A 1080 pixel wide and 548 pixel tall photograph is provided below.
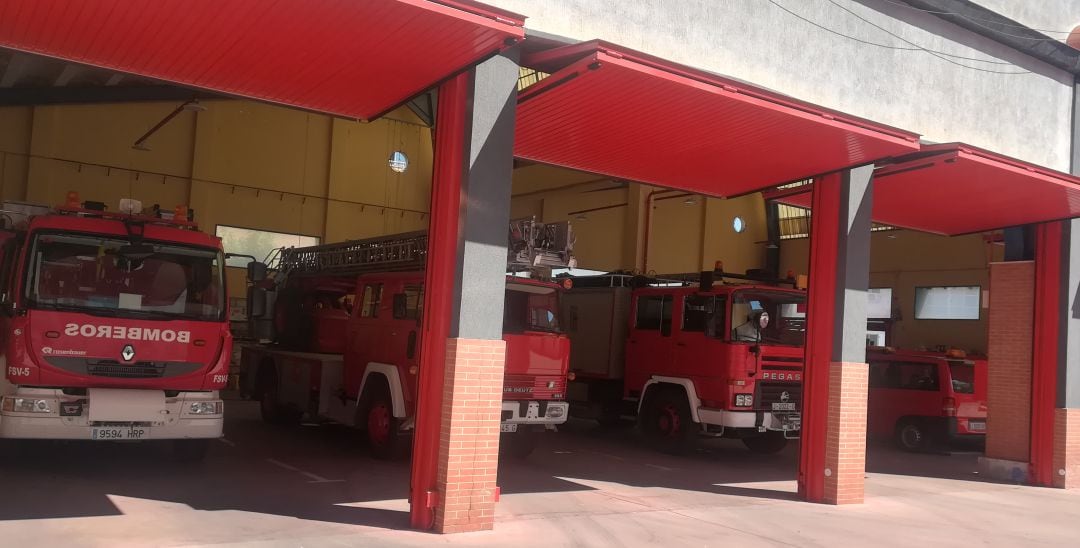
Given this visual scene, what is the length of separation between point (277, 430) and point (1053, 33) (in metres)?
12.6

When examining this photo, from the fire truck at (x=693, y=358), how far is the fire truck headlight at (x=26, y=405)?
20.9 ft

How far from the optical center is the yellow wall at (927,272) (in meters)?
21.5

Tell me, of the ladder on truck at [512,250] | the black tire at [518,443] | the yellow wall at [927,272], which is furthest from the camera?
the yellow wall at [927,272]

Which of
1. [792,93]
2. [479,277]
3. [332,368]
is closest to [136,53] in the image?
[479,277]

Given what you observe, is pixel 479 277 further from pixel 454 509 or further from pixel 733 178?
pixel 733 178

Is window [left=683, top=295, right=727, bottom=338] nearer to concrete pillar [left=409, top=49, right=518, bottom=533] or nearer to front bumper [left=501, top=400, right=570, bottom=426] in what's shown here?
front bumper [left=501, top=400, right=570, bottom=426]

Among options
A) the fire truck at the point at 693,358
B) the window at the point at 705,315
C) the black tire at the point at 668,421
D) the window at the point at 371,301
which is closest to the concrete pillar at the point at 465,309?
the window at the point at 371,301

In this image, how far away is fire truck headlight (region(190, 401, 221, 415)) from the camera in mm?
8781

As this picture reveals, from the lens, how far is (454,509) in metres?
7.07

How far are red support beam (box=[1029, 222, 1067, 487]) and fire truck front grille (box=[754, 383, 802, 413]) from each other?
339 cm

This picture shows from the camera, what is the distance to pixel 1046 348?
12508mm

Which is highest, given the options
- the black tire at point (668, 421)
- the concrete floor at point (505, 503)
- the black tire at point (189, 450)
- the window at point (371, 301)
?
the window at point (371, 301)

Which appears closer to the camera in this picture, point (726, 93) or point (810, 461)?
point (726, 93)

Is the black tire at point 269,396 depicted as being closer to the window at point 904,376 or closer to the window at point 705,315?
the window at point 705,315
